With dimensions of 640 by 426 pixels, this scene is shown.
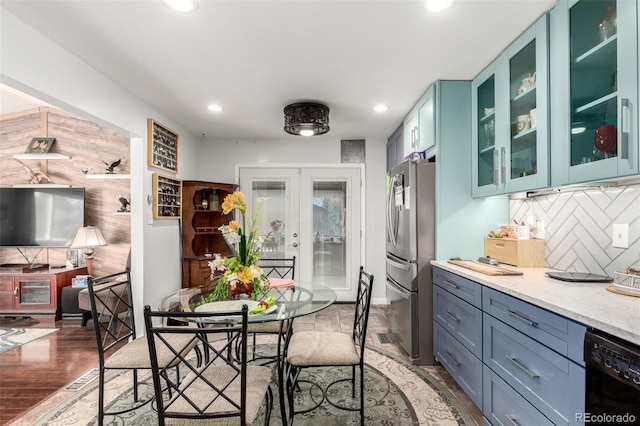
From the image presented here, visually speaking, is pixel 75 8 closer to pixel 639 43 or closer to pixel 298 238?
pixel 639 43

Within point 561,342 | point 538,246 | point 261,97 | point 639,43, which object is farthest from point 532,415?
point 261,97

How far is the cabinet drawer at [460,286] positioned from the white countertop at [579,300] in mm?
63

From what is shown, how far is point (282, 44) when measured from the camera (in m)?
2.17

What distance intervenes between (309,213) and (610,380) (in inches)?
156

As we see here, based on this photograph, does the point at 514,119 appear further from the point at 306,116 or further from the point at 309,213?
the point at 309,213

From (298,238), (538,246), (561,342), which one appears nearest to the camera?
(561,342)

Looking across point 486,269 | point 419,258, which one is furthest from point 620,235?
point 419,258

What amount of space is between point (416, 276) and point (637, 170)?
166 centimetres

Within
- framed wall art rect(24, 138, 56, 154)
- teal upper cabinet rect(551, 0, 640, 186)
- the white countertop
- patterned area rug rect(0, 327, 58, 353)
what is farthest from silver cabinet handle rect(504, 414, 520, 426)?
framed wall art rect(24, 138, 56, 154)

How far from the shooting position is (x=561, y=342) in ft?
4.29

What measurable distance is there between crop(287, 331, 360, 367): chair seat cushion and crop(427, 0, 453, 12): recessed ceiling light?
1997mm

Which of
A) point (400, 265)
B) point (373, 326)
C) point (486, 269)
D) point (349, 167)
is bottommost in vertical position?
point (373, 326)

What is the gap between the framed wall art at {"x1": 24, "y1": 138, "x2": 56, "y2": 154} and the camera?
4352 millimetres

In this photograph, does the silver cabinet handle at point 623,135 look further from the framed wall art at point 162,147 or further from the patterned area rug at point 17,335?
the patterned area rug at point 17,335
